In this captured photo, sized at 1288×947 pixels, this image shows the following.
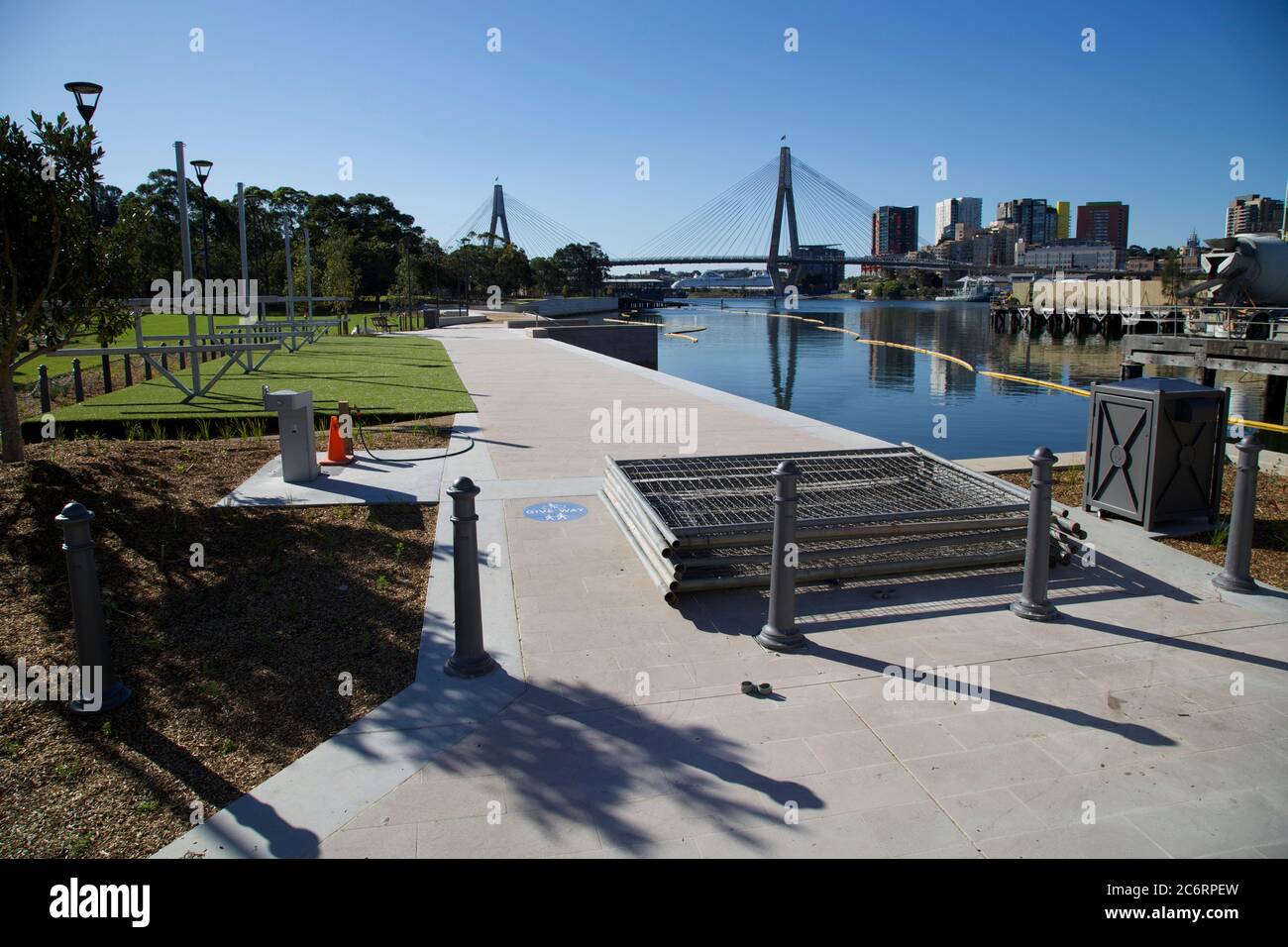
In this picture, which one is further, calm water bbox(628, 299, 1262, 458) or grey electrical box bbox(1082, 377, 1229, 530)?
calm water bbox(628, 299, 1262, 458)

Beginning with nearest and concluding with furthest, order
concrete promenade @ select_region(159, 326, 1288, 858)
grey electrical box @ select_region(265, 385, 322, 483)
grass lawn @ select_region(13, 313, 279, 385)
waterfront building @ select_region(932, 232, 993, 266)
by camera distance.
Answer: concrete promenade @ select_region(159, 326, 1288, 858)
grey electrical box @ select_region(265, 385, 322, 483)
grass lawn @ select_region(13, 313, 279, 385)
waterfront building @ select_region(932, 232, 993, 266)

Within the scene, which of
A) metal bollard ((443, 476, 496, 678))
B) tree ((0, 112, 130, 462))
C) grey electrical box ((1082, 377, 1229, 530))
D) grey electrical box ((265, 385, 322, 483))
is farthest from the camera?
grey electrical box ((265, 385, 322, 483))

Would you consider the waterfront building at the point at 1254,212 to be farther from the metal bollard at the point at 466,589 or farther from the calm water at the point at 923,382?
the metal bollard at the point at 466,589

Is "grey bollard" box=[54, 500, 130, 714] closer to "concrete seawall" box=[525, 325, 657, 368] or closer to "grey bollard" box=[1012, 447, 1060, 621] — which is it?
"grey bollard" box=[1012, 447, 1060, 621]

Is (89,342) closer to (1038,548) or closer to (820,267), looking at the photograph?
(1038,548)

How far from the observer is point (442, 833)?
3.61 m

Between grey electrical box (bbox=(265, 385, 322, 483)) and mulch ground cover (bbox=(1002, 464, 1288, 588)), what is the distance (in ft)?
25.6

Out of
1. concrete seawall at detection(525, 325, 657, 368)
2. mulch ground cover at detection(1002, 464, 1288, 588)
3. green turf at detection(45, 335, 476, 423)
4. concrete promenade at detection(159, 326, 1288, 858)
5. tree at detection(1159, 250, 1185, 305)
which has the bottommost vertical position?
concrete promenade at detection(159, 326, 1288, 858)

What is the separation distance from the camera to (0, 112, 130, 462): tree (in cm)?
817

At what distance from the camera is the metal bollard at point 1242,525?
19.7ft

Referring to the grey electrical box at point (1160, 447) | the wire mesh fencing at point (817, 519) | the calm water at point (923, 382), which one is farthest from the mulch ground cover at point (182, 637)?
the calm water at point (923, 382)

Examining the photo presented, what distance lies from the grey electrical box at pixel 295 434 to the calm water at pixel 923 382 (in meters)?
15.6

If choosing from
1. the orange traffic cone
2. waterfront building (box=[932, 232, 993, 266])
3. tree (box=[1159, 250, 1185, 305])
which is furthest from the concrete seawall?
waterfront building (box=[932, 232, 993, 266])

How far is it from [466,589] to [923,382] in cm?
3531
